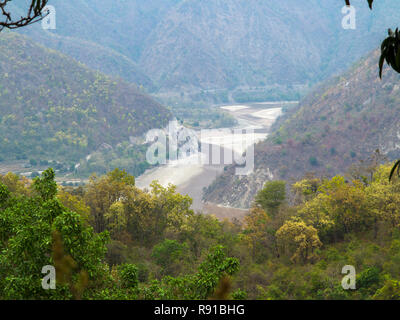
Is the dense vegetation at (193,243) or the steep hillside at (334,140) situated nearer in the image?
the dense vegetation at (193,243)

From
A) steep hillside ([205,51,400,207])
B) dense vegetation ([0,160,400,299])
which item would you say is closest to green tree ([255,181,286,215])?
dense vegetation ([0,160,400,299])

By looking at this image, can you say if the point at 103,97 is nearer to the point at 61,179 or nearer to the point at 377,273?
the point at 61,179

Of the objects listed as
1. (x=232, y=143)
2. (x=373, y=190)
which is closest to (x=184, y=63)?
(x=232, y=143)

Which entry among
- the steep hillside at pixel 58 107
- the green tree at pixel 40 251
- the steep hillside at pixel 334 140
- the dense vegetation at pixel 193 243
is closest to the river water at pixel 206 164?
the steep hillside at pixel 334 140

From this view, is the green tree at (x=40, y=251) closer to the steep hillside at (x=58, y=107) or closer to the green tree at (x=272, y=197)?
the green tree at (x=272, y=197)

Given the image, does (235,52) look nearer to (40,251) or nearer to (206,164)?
(206,164)

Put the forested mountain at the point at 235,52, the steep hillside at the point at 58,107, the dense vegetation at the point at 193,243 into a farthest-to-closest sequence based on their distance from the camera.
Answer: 1. the forested mountain at the point at 235,52
2. the steep hillside at the point at 58,107
3. the dense vegetation at the point at 193,243
